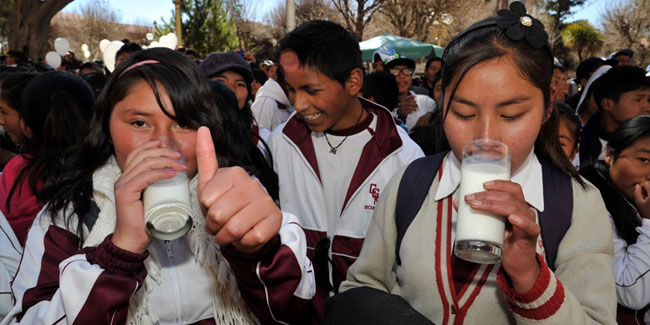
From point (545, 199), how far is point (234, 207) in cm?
102

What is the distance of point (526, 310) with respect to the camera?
1274 mm

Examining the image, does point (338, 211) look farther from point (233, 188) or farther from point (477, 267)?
point (233, 188)

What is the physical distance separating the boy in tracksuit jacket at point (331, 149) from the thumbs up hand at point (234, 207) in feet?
4.72

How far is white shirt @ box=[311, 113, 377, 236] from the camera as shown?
9.78 ft

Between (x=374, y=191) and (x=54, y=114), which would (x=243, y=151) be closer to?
(x=374, y=191)

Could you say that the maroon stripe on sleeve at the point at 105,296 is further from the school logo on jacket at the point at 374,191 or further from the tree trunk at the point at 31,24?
the tree trunk at the point at 31,24

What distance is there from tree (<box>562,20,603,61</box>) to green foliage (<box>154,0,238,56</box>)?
28735mm

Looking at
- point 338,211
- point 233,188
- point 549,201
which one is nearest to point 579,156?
point 338,211

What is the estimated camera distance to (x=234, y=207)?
122cm

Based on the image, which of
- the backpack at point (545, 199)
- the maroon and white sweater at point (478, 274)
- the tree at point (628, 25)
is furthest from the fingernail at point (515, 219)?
the tree at point (628, 25)

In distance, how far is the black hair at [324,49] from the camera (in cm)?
319

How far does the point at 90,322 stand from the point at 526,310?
121 cm

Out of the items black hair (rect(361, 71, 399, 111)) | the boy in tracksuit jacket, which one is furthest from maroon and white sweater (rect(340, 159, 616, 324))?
black hair (rect(361, 71, 399, 111))

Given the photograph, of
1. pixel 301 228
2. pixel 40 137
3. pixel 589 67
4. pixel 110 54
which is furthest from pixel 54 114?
pixel 589 67
